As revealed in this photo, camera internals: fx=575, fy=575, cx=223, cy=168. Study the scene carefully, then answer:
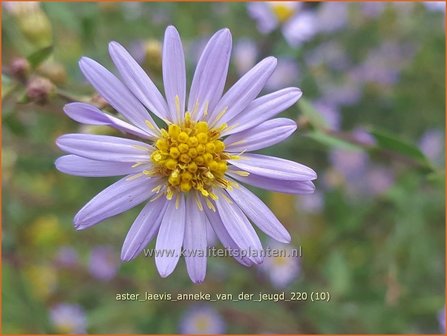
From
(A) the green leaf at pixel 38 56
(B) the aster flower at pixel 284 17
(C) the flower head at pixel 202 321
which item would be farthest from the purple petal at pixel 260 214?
(C) the flower head at pixel 202 321

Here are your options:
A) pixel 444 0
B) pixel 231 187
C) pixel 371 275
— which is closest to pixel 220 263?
pixel 371 275

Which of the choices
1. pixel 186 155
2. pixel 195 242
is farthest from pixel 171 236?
pixel 186 155

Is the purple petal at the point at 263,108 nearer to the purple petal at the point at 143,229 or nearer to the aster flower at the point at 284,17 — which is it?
the purple petal at the point at 143,229

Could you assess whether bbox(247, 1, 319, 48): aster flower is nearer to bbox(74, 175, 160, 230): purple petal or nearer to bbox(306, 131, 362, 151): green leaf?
bbox(306, 131, 362, 151): green leaf

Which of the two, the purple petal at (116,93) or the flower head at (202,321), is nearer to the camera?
the purple petal at (116,93)

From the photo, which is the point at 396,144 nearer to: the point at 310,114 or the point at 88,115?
the point at 310,114

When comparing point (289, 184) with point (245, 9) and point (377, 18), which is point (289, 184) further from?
point (377, 18)
